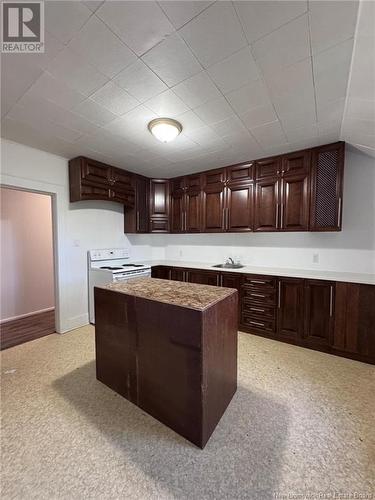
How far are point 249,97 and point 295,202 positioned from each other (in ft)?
5.19

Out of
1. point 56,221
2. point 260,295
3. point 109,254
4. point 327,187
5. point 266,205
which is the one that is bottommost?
point 260,295

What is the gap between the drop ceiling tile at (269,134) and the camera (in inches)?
89.9

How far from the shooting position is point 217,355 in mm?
1590

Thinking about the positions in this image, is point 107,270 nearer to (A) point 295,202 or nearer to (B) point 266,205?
(B) point 266,205

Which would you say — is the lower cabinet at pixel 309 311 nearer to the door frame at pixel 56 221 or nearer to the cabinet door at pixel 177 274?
the cabinet door at pixel 177 274

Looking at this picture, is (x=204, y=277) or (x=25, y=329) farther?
(x=204, y=277)

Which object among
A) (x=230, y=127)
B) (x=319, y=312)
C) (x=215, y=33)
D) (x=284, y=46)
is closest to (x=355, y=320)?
(x=319, y=312)

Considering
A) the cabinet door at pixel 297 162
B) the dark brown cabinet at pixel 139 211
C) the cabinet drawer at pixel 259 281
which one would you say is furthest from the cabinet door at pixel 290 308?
the dark brown cabinet at pixel 139 211

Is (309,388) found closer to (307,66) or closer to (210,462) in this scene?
(210,462)

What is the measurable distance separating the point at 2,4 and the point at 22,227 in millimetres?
3353

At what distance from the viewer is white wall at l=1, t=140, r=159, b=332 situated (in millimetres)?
2748

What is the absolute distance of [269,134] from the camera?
8.06 ft

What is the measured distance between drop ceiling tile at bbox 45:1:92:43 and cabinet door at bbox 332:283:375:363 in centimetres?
313

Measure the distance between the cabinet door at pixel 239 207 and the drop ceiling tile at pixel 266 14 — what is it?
7.05 feet
